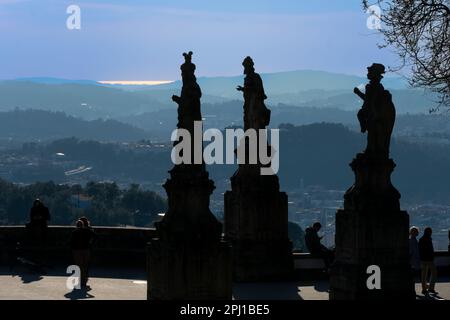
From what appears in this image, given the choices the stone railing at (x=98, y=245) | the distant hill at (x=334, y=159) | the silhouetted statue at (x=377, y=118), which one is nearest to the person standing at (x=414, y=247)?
the silhouetted statue at (x=377, y=118)

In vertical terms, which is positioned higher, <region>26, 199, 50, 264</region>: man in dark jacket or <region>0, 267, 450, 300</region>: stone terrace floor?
<region>26, 199, 50, 264</region>: man in dark jacket

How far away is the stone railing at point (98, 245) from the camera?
26.8 meters

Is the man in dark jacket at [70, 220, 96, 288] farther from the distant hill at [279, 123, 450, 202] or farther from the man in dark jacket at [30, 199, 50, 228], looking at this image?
the distant hill at [279, 123, 450, 202]

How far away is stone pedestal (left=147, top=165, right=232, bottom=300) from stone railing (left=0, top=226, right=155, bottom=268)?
8.23m

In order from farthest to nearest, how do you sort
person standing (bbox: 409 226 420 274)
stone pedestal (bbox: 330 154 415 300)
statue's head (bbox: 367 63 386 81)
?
person standing (bbox: 409 226 420 274) → statue's head (bbox: 367 63 386 81) → stone pedestal (bbox: 330 154 415 300)

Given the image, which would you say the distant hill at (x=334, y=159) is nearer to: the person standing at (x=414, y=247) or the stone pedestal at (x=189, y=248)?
the person standing at (x=414, y=247)

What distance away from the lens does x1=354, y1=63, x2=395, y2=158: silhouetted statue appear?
21.4m

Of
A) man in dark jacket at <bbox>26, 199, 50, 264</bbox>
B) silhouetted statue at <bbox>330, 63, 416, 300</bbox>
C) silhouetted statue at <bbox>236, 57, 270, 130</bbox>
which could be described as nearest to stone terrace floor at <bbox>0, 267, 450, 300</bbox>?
man in dark jacket at <bbox>26, 199, 50, 264</bbox>

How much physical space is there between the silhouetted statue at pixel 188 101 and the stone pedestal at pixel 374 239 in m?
4.03

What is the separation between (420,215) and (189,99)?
106657 millimetres

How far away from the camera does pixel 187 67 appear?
19094 mm

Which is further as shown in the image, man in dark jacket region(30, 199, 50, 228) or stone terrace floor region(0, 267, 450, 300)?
man in dark jacket region(30, 199, 50, 228)

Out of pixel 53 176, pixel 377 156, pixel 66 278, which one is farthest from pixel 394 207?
pixel 53 176

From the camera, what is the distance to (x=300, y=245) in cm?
6059
